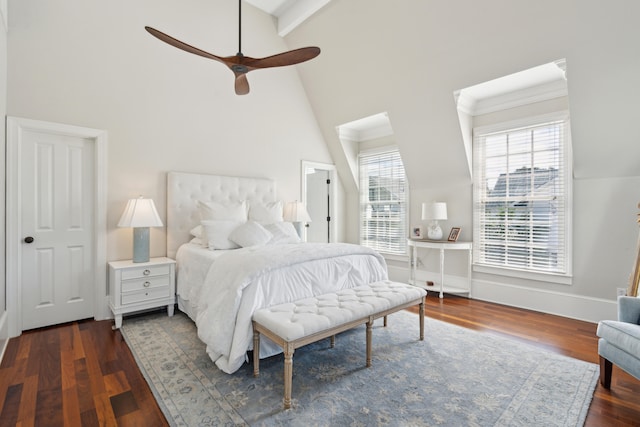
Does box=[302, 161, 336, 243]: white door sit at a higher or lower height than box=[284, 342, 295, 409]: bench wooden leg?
higher

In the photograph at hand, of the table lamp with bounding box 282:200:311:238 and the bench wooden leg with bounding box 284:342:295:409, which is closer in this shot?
the bench wooden leg with bounding box 284:342:295:409

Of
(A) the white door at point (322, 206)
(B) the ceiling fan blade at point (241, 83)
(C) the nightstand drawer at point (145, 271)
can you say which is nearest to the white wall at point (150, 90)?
(C) the nightstand drawer at point (145, 271)

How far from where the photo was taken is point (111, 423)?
5.85 feet

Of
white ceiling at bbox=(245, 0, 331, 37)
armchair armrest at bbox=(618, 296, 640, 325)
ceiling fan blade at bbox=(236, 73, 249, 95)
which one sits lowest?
armchair armrest at bbox=(618, 296, 640, 325)

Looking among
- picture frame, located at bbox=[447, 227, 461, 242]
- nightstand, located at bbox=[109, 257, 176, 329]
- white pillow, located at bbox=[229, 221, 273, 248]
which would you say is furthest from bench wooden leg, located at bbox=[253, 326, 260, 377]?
picture frame, located at bbox=[447, 227, 461, 242]

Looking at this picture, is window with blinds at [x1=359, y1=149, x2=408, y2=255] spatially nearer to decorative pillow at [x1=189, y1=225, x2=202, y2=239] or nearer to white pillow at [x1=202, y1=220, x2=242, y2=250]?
white pillow at [x1=202, y1=220, x2=242, y2=250]

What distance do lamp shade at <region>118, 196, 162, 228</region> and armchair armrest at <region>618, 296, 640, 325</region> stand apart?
13.5 ft

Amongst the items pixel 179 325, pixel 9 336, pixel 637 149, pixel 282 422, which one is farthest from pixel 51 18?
pixel 637 149

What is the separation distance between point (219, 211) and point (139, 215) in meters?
0.90

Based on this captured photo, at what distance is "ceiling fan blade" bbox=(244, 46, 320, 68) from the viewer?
2.44m

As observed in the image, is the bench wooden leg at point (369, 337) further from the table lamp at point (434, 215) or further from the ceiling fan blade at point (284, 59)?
the table lamp at point (434, 215)

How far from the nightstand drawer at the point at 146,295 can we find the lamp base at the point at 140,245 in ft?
1.16

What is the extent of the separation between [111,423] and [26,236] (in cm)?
237

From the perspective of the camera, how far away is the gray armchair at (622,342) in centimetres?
190
